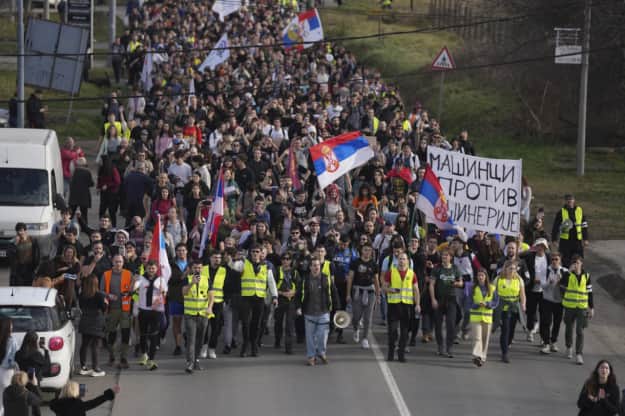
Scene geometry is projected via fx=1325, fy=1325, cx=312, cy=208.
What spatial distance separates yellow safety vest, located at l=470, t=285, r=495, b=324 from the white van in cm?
851

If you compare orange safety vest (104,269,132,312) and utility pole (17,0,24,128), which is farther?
utility pole (17,0,24,128)

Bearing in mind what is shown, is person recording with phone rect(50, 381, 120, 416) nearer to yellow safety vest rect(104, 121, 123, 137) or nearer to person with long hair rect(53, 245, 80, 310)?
person with long hair rect(53, 245, 80, 310)

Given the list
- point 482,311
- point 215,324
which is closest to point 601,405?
point 482,311

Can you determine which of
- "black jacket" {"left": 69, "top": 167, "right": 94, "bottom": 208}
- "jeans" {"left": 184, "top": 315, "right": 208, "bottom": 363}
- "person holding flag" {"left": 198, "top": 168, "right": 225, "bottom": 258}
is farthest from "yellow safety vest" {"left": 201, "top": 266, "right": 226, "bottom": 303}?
"black jacket" {"left": 69, "top": 167, "right": 94, "bottom": 208}

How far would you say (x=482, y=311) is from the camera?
1889 cm

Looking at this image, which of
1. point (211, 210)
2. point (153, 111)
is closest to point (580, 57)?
point (153, 111)

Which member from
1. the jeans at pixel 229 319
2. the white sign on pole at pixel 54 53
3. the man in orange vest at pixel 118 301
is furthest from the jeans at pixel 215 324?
the white sign on pole at pixel 54 53

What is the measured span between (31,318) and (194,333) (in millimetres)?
2809

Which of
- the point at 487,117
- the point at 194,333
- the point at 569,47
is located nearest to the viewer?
the point at 194,333

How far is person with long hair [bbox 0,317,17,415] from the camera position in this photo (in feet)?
47.5

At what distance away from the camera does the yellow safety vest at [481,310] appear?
18.9 metres

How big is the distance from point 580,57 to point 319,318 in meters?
21.0

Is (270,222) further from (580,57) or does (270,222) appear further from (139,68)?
(139,68)

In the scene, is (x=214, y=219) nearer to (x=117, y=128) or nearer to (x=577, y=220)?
(x=577, y=220)
